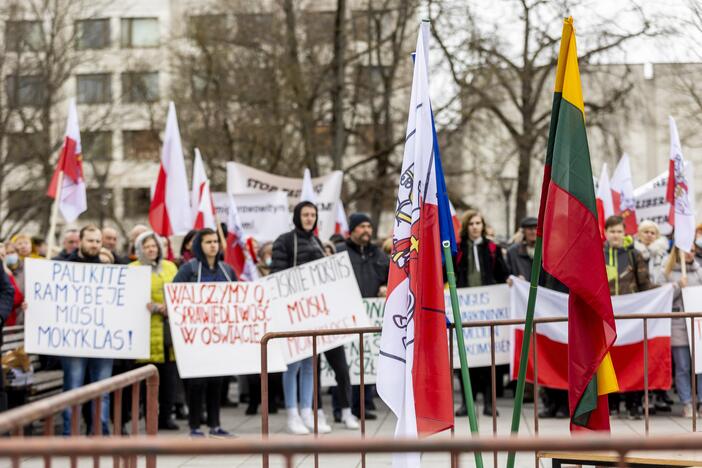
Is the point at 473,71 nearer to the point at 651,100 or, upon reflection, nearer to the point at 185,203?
the point at 651,100

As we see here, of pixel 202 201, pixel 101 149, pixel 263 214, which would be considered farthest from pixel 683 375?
pixel 101 149

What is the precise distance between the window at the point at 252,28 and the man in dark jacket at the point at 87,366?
18.0 m

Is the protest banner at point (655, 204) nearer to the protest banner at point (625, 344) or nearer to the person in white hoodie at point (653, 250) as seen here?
the person in white hoodie at point (653, 250)

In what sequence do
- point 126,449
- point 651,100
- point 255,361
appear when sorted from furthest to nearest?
1. point 651,100
2. point 255,361
3. point 126,449

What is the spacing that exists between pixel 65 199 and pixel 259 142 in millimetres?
15816

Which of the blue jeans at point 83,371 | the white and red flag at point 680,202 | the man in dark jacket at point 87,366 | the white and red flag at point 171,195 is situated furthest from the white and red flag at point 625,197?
the blue jeans at point 83,371

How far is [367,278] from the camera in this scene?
457 inches

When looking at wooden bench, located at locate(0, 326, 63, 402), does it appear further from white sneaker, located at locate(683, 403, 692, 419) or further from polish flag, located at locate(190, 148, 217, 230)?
white sneaker, located at locate(683, 403, 692, 419)

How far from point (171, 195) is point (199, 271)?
379cm

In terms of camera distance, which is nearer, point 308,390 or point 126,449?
point 126,449

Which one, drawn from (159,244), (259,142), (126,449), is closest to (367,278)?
(159,244)

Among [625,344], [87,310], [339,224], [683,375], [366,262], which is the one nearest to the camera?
[87,310]

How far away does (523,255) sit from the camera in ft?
39.3

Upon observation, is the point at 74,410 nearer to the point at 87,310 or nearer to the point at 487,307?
the point at 87,310
